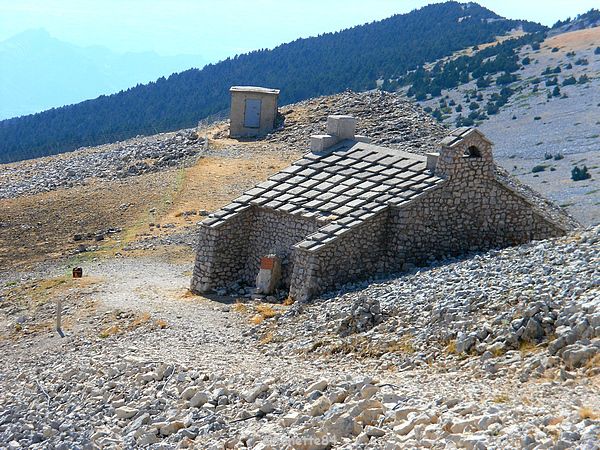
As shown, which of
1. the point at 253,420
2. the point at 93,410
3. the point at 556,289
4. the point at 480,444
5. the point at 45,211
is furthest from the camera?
the point at 45,211

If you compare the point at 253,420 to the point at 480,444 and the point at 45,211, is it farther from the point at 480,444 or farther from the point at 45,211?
the point at 45,211

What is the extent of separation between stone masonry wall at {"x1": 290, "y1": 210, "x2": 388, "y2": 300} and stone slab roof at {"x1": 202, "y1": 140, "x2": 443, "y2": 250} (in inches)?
7.3

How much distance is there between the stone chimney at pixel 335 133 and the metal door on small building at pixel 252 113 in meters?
20.4

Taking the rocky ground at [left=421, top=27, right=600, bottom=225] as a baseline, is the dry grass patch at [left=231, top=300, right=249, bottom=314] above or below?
below

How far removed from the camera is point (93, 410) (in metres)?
16.4

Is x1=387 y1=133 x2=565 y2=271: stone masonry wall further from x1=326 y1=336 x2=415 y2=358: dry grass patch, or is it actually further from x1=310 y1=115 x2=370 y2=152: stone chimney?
x1=326 y1=336 x2=415 y2=358: dry grass patch

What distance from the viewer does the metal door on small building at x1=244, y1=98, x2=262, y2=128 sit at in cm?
4476

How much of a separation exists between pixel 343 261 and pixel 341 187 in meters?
2.24

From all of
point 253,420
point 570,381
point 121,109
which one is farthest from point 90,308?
point 121,109

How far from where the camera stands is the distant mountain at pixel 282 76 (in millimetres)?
80713

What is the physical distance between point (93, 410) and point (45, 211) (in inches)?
815

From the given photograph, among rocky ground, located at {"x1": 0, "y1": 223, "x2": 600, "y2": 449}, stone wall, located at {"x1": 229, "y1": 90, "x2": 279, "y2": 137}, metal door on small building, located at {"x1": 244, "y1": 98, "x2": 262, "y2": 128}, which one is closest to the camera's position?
rocky ground, located at {"x1": 0, "y1": 223, "x2": 600, "y2": 449}

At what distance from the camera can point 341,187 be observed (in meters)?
22.2

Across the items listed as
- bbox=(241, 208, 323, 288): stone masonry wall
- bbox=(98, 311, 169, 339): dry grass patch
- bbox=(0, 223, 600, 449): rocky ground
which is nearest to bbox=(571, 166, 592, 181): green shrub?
bbox=(241, 208, 323, 288): stone masonry wall
